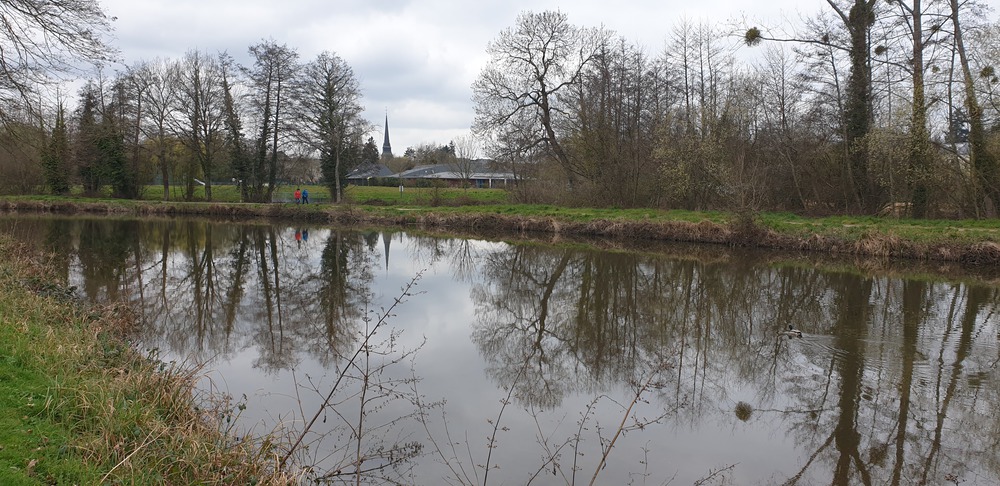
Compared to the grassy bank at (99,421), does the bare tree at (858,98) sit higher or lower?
higher

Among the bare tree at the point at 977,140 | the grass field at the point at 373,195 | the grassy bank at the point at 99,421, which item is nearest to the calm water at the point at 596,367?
the grassy bank at the point at 99,421

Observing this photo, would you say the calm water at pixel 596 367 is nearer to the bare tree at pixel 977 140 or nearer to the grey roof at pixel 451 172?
the bare tree at pixel 977 140

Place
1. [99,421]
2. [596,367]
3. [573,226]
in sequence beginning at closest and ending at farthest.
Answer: [99,421], [596,367], [573,226]

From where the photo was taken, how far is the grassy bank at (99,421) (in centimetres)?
334

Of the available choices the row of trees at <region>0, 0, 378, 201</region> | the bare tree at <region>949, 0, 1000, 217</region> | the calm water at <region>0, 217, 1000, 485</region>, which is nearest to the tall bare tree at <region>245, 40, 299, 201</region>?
the row of trees at <region>0, 0, 378, 201</region>

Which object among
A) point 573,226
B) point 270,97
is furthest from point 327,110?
point 573,226

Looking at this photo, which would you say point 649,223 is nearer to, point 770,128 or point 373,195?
point 770,128

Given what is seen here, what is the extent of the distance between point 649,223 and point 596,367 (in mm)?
14714

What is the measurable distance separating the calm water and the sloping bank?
241 centimetres

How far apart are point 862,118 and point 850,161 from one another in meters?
1.52

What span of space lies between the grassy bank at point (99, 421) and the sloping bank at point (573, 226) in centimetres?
1687

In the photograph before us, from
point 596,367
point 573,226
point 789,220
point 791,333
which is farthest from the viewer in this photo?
point 573,226

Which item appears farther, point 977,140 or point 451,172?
point 451,172

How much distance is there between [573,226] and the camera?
23.2m
